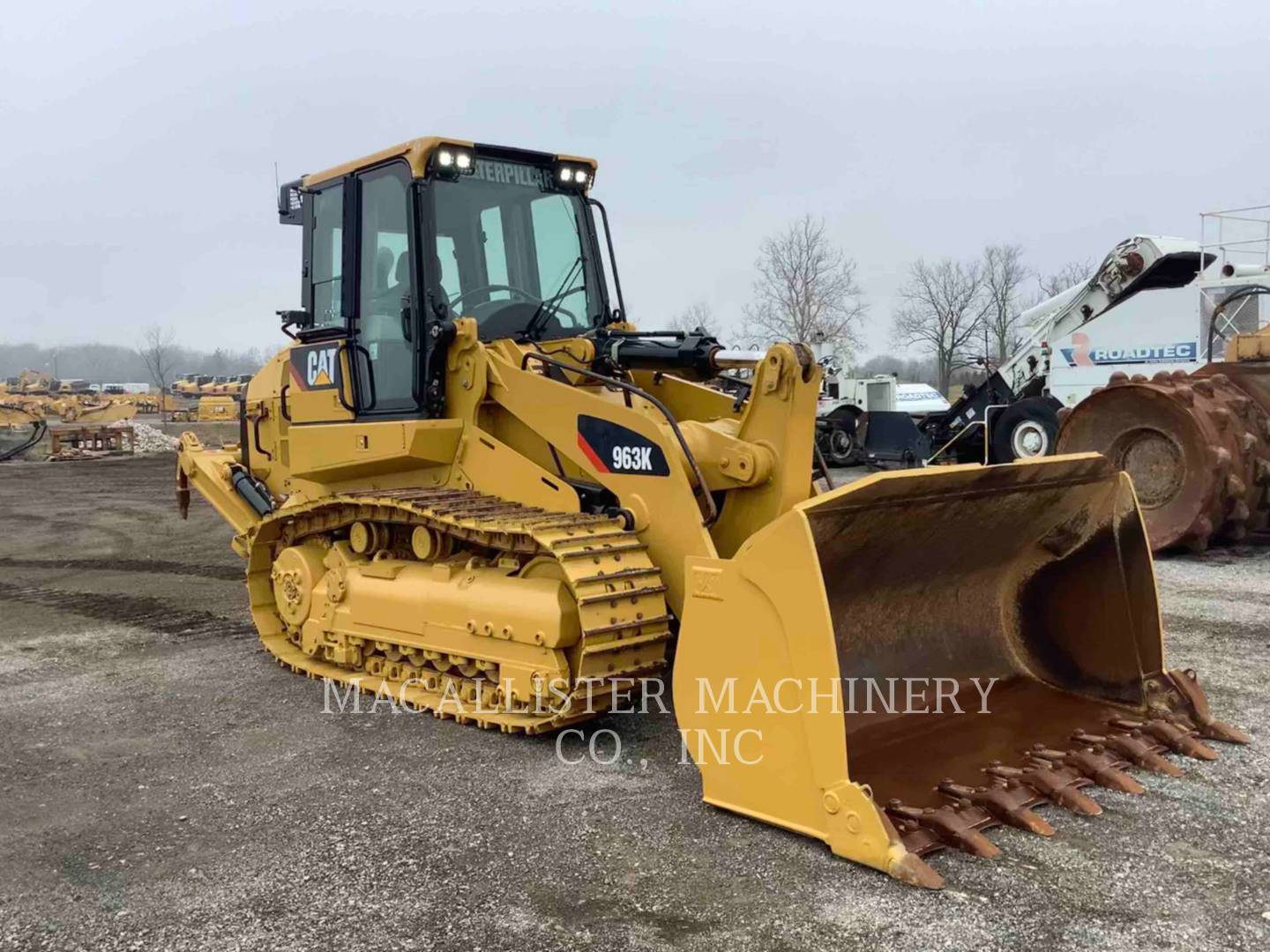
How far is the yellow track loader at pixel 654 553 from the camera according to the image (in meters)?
4.00

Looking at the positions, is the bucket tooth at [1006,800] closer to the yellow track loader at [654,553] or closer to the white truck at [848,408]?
the yellow track loader at [654,553]

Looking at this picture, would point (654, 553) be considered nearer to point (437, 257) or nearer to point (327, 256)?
point (437, 257)

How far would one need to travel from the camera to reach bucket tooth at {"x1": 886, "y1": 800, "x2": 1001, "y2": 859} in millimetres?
3668

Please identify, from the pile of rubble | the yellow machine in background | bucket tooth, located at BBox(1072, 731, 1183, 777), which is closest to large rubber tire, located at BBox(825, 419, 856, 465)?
bucket tooth, located at BBox(1072, 731, 1183, 777)

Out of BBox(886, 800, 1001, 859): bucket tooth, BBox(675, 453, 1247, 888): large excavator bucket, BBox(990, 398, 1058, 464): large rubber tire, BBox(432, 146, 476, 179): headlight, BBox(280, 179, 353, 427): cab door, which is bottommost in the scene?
BBox(886, 800, 1001, 859): bucket tooth

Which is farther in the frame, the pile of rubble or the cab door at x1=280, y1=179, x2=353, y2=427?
the pile of rubble

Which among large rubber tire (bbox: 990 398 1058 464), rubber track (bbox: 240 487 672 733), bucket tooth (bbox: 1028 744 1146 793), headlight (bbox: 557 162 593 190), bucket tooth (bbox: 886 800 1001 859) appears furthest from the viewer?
large rubber tire (bbox: 990 398 1058 464)

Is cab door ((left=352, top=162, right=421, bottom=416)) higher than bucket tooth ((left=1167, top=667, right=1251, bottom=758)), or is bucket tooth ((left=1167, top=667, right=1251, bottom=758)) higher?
cab door ((left=352, top=162, right=421, bottom=416))

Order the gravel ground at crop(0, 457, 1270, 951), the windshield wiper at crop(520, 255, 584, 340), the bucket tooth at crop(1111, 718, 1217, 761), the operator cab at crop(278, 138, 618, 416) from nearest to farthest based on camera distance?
the gravel ground at crop(0, 457, 1270, 951) < the bucket tooth at crop(1111, 718, 1217, 761) < the operator cab at crop(278, 138, 618, 416) < the windshield wiper at crop(520, 255, 584, 340)

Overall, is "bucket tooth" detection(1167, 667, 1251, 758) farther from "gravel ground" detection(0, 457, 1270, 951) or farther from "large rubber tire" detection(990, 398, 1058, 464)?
"large rubber tire" detection(990, 398, 1058, 464)

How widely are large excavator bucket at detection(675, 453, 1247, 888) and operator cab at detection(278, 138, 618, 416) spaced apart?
8.43 ft

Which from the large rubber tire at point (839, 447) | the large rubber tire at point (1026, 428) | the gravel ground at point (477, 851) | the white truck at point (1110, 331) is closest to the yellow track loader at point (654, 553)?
the gravel ground at point (477, 851)

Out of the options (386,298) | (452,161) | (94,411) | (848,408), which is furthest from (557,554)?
(94,411)

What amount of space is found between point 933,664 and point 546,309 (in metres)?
3.00
